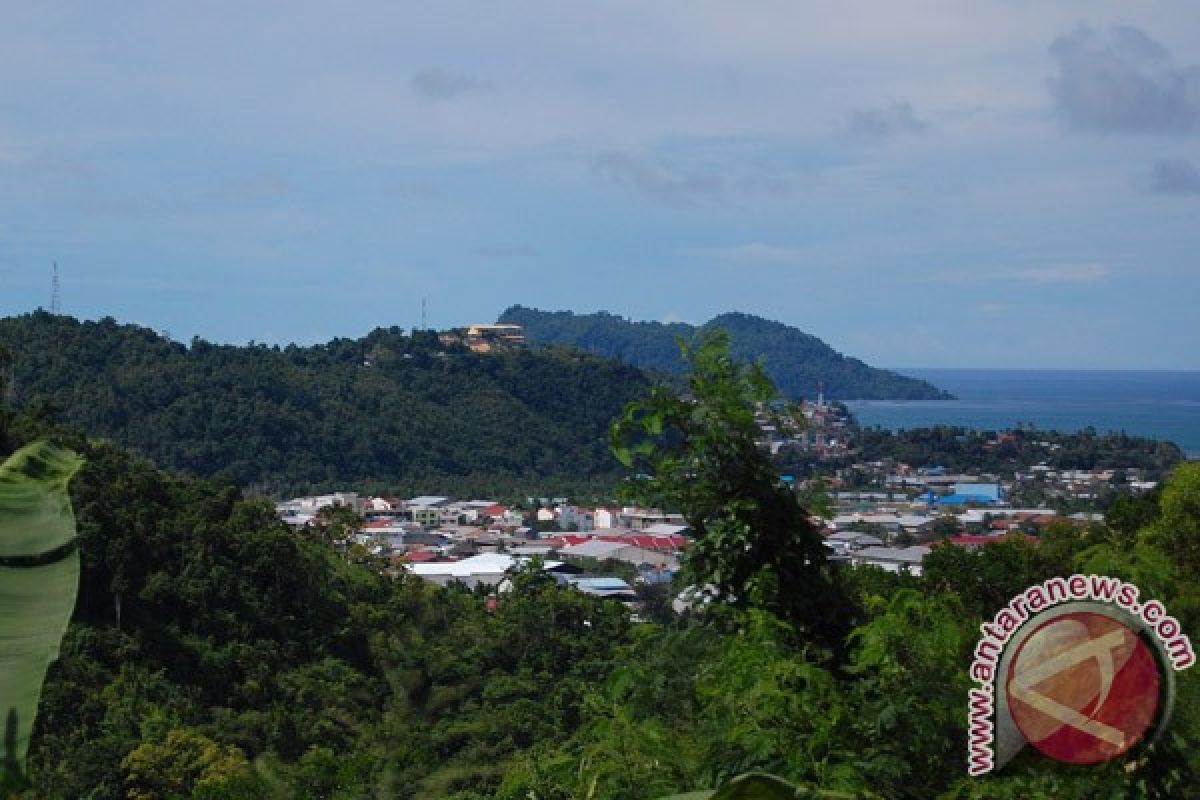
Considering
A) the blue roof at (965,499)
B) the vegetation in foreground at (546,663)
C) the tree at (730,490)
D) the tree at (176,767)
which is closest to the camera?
the vegetation in foreground at (546,663)

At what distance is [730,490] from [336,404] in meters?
52.4

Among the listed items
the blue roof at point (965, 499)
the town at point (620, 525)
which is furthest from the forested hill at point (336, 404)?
the blue roof at point (965, 499)

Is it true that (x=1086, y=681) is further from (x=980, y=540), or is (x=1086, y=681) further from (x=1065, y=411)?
(x=1065, y=411)

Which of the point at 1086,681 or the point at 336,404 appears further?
the point at 336,404

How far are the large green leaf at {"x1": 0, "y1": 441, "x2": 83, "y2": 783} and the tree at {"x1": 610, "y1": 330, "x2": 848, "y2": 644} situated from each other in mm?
2160

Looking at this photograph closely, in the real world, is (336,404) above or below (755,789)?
below

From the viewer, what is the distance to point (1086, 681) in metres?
2.11

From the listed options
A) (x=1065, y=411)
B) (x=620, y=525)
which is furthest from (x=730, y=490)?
(x=1065, y=411)

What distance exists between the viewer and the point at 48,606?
107 centimetres

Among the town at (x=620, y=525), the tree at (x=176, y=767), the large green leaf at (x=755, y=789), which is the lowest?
the town at (x=620, y=525)

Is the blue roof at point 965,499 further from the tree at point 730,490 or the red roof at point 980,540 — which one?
the tree at point 730,490

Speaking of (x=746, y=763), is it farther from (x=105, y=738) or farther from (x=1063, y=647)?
(x=105, y=738)

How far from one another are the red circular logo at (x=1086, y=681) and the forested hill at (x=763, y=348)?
106m

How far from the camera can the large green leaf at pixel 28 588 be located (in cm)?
103
